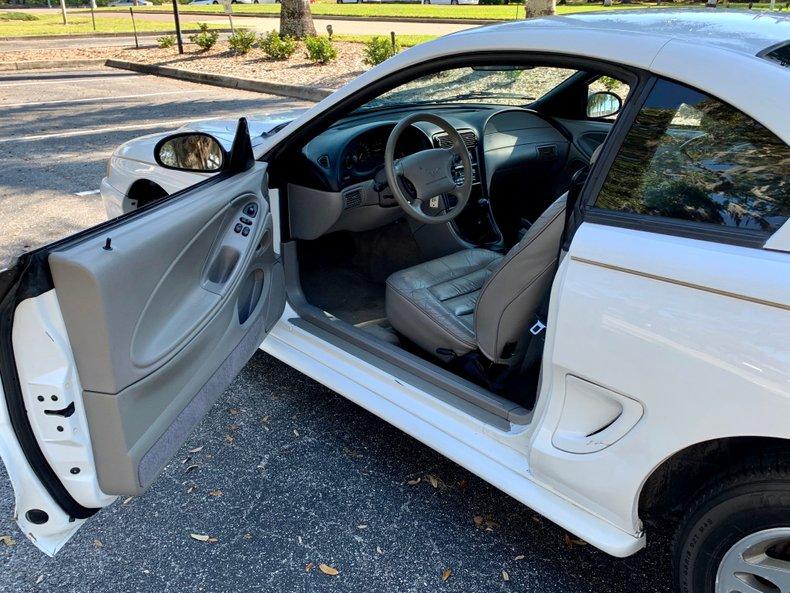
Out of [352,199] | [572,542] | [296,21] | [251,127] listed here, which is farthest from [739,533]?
[296,21]

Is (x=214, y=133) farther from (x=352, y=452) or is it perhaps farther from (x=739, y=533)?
(x=739, y=533)

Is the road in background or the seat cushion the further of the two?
the road in background

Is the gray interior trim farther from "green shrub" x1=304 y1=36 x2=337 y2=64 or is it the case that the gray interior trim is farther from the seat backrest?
"green shrub" x1=304 y1=36 x2=337 y2=64

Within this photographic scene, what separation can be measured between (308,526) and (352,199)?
1.48 meters

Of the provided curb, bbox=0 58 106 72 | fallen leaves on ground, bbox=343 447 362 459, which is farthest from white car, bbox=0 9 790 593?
curb, bbox=0 58 106 72

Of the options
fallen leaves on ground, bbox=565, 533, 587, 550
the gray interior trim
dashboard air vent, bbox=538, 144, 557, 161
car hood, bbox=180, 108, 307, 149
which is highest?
car hood, bbox=180, 108, 307, 149

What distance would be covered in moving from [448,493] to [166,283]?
1316mm

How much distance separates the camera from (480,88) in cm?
357

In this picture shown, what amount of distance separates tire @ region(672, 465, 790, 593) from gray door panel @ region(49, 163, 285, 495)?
1.47 metres

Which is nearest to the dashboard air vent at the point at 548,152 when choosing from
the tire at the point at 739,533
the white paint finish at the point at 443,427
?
the white paint finish at the point at 443,427

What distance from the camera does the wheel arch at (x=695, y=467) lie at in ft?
5.04

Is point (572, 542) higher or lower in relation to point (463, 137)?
lower

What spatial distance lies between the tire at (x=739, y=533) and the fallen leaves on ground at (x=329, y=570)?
1.07 meters

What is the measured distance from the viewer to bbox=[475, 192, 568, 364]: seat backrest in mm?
1936
